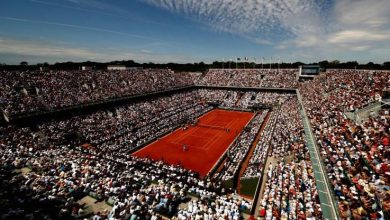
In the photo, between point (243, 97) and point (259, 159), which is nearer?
point (259, 159)

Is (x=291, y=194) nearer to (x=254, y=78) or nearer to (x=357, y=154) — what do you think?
(x=357, y=154)

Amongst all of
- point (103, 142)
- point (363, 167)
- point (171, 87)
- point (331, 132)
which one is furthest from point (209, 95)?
point (363, 167)

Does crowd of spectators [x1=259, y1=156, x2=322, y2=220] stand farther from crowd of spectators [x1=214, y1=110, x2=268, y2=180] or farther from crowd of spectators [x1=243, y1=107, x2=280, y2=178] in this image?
crowd of spectators [x1=214, y1=110, x2=268, y2=180]

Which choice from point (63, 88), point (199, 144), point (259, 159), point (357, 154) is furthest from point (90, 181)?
point (63, 88)

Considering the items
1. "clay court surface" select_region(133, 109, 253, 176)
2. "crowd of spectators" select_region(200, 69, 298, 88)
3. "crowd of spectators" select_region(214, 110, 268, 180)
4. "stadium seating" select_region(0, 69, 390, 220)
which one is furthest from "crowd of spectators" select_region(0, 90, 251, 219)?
"crowd of spectators" select_region(200, 69, 298, 88)

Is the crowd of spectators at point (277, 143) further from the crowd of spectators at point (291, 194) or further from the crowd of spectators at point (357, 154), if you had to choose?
the crowd of spectators at point (357, 154)

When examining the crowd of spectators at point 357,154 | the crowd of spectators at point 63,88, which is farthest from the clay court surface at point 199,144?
the crowd of spectators at point 63,88
